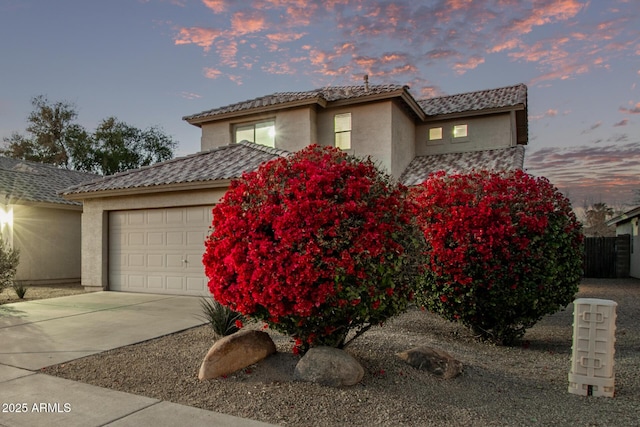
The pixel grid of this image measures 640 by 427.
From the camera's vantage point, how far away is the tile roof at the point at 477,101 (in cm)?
1716

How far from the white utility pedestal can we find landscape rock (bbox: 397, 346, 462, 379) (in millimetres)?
1221

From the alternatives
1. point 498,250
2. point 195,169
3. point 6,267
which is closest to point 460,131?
point 195,169

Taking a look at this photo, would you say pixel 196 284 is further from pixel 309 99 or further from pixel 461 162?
pixel 461 162

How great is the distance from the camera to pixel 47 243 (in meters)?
15.4

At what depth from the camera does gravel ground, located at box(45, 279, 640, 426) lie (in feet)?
13.1

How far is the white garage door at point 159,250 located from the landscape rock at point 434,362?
7563mm

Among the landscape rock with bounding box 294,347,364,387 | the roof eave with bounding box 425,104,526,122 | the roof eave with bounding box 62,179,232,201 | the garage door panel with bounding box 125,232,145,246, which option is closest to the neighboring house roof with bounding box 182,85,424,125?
the roof eave with bounding box 425,104,526,122

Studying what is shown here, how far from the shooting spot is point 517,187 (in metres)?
6.70

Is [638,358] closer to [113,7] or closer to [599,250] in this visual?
[113,7]

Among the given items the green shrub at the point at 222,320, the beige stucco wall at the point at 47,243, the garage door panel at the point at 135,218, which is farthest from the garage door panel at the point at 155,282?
the green shrub at the point at 222,320

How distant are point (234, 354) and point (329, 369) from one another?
46.2 inches

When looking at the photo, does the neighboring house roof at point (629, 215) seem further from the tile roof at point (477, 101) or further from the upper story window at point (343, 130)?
the upper story window at point (343, 130)

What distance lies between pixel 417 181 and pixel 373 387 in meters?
11.7

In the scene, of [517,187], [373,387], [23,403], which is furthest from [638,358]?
[23,403]
